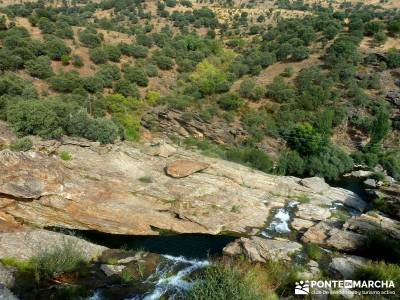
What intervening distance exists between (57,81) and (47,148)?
84.1ft

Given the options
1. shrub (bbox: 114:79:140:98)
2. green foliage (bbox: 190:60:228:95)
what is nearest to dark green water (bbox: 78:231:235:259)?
shrub (bbox: 114:79:140:98)

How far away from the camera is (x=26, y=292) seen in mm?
19562

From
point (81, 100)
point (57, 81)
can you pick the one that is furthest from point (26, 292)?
point (57, 81)

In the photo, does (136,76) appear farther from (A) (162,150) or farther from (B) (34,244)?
(B) (34,244)

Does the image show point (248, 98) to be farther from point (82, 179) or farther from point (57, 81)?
point (82, 179)

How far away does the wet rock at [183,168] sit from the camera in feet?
116

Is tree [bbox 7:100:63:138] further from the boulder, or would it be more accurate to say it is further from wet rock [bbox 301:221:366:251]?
wet rock [bbox 301:221:366:251]

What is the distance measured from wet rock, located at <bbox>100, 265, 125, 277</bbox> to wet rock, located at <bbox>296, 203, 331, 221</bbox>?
55.5 ft

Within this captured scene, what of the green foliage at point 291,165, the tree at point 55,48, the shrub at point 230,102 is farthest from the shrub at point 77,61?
the green foliage at point 291,165

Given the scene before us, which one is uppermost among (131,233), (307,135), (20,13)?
(20,13)

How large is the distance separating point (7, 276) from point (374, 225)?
2653cm

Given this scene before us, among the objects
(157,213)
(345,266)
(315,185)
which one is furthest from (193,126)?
(345,266)

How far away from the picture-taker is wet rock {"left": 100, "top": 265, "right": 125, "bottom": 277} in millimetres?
22178

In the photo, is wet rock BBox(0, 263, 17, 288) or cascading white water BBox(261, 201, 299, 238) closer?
wet rock BBox(0, 263, 17, 288)
